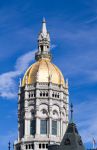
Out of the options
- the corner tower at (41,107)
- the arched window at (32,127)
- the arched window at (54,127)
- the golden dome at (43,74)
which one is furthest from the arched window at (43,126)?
the golden dome at (43,74)

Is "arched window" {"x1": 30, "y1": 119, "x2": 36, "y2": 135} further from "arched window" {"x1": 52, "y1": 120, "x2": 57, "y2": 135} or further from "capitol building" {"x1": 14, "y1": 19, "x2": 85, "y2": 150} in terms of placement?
"arched window" {"x1": 52, "y1": 120, "x2": 57, "y2": 135}

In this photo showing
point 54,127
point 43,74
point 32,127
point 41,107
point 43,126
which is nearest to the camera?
point 43,126

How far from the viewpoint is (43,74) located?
192 metres

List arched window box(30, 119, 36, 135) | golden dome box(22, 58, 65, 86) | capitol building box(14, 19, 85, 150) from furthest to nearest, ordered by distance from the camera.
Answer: golden dome box(22, 58, 65, 86), arched window box(30, 119, 36, 135), capitol building box(14, 19, 85, 150)

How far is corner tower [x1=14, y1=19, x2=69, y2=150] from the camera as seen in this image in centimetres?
18275

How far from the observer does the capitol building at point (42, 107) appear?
182m

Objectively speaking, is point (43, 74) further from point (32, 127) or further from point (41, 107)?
point (32, 127)

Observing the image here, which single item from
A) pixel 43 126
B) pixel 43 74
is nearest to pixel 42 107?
pixel 43 126

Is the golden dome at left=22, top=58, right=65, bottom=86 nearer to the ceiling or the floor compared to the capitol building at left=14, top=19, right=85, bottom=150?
nearer to the ceiling

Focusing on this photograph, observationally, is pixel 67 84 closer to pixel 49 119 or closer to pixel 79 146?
pixel 49 119

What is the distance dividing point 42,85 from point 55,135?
56.0 ft

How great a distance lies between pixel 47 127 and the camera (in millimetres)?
184375

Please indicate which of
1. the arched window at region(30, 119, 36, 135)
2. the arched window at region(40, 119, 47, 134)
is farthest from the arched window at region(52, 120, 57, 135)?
the arched window at region(30, 119, 36, 135)

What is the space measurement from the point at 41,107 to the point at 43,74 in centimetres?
1162
